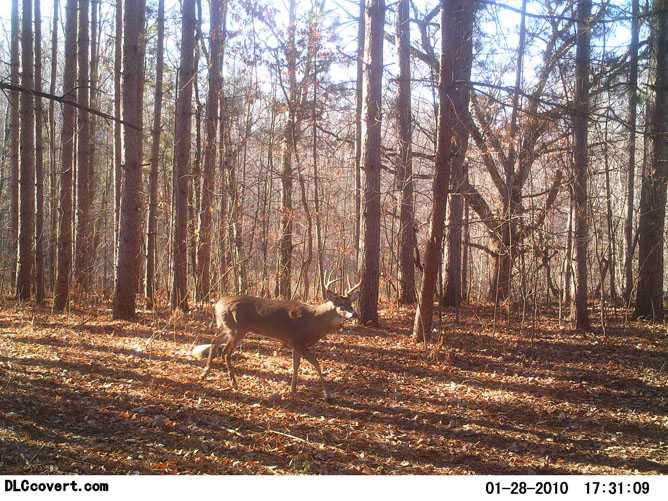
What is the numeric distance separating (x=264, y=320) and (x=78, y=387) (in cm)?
249

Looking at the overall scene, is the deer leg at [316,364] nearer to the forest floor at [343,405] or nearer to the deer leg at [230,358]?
the forest floor at [343,405]

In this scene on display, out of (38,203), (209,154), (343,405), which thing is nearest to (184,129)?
(209,154)

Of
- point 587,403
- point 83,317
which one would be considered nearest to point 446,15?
point 587,403

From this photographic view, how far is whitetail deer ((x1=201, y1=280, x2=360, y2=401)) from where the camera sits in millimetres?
7180

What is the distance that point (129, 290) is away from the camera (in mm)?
10977

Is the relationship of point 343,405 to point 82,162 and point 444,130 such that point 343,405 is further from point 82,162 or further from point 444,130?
point 82,162

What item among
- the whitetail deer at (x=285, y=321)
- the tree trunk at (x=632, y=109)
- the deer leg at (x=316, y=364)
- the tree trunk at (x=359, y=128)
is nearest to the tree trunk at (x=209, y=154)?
the tree trunk at (x=359, y=128)

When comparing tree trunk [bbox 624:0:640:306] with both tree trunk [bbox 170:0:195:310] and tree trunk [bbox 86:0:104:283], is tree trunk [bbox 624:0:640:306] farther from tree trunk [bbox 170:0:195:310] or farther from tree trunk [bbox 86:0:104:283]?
tree trunk [bbox 86:0:104:283]

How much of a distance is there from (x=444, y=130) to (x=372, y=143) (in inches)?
75.9

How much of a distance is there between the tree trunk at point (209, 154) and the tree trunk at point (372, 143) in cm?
386

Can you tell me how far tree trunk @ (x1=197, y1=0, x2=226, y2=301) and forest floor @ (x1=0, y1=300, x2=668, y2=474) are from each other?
10.5 ft

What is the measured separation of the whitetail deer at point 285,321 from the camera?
718 centimetres

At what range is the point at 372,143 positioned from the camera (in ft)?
34.7

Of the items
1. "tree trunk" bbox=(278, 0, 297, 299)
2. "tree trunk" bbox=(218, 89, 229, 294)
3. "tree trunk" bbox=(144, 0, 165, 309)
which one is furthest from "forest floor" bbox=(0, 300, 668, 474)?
"tree trunk" bbox=(278, 0, 297, 299)
